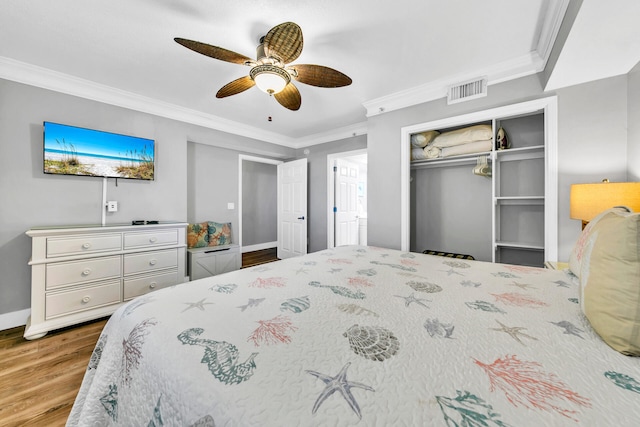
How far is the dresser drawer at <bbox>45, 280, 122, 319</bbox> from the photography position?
223cm

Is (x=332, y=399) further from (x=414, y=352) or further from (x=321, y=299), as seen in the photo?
(x=321, y=299)

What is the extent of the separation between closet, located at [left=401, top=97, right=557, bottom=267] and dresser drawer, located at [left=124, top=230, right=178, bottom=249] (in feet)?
9.58

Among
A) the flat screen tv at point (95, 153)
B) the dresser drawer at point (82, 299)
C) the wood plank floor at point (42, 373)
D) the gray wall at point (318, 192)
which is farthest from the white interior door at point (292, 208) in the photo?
the wood plank floor at point (42, 373)

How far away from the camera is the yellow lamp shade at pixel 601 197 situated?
5.12 feet

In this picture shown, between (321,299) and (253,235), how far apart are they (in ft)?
16.9

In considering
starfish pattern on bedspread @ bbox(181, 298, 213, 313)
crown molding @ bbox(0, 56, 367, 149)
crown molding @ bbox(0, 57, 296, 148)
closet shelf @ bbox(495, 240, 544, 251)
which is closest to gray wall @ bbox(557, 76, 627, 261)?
closet shelf @ bbox(495, 240, 544, 251)

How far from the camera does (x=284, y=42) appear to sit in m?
1.63

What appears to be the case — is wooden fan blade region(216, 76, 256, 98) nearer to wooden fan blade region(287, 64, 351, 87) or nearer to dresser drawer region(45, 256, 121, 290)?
wooden fan blade region(287, 64, 351, 87)

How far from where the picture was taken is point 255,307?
0.99 metres

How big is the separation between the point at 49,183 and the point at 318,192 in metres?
3.55

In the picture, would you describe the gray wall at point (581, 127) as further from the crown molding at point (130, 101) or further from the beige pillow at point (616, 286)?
the crown molding at point (130, 101)

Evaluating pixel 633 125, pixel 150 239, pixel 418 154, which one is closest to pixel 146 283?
pixel 150 239

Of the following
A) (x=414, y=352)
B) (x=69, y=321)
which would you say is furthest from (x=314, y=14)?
(x=69, y=321)

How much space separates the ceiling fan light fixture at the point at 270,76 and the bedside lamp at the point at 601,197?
2.38m
